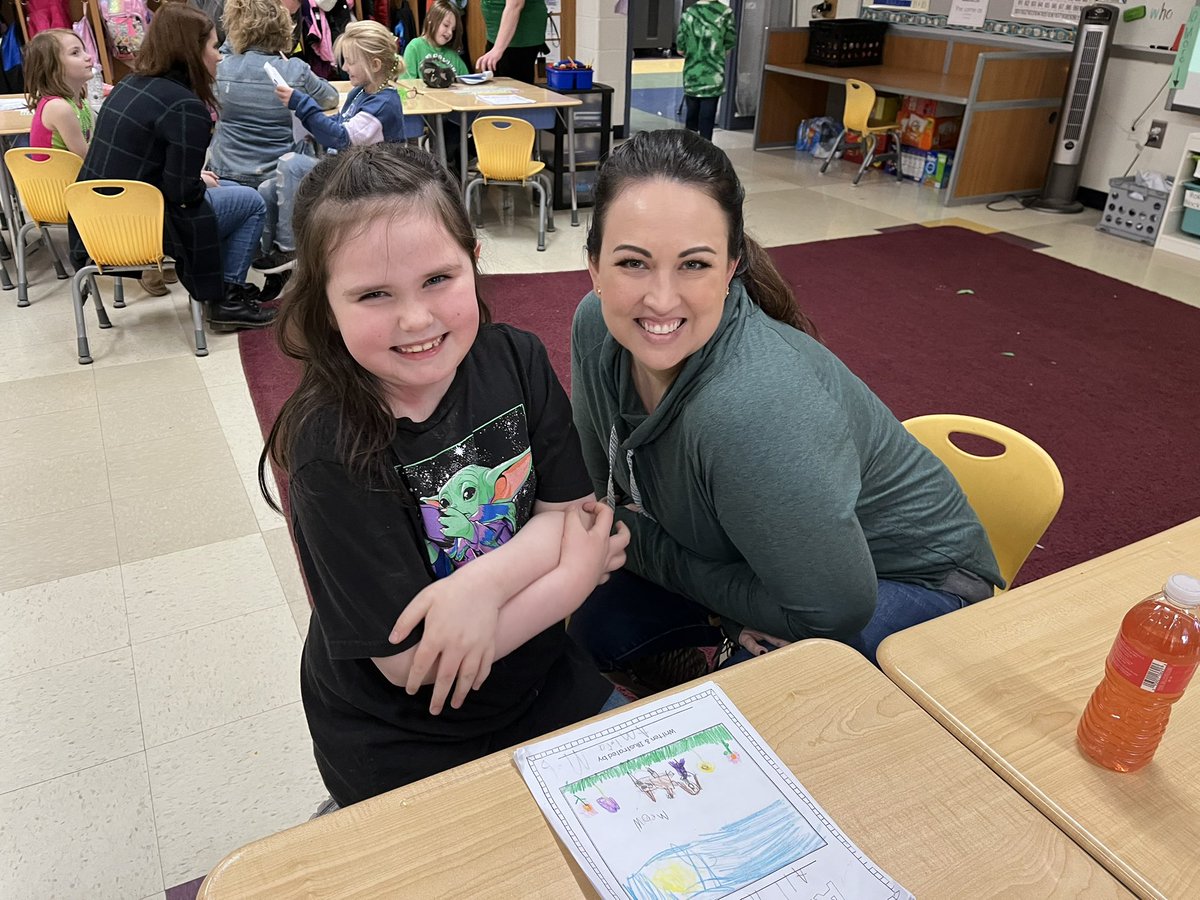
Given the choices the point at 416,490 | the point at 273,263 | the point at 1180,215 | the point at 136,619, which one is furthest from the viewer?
the point at 1180,215

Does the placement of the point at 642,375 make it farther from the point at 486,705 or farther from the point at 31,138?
the point at 31,138

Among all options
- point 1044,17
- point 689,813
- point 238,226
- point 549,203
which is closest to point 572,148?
point 549,203

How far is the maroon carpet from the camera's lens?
279 centimetres

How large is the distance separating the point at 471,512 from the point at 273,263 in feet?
11.4

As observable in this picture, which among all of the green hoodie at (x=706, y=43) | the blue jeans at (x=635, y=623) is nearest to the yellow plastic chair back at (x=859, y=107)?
the green hoodie at (x=706, y=43)

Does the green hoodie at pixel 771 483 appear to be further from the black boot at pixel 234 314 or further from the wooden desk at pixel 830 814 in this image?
the black boot at pixel 234 314

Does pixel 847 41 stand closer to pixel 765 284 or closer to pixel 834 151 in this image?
pixel 834 151

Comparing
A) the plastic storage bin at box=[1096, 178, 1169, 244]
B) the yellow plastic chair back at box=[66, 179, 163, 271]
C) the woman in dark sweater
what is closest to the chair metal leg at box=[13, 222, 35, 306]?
the woman in dark sweater

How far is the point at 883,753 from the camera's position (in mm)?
899

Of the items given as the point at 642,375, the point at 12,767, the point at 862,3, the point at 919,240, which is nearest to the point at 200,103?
the point at 12,767

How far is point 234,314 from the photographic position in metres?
A: 3.78

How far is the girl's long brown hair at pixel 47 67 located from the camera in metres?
3.69

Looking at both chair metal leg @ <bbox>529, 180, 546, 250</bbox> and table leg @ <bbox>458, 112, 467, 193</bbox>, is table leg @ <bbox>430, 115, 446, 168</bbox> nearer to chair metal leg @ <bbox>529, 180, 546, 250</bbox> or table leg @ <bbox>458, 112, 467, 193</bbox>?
table leg @ <bbox>458, 112, 467, 193</bbox>

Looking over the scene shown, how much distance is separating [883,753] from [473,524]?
1.84 feet
